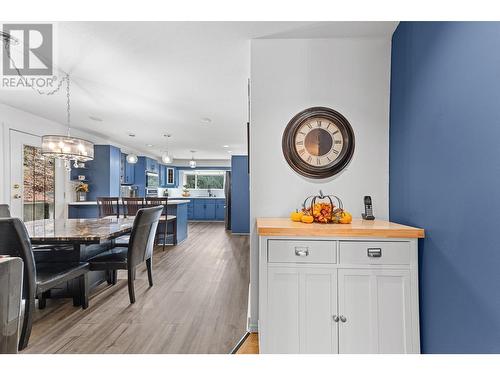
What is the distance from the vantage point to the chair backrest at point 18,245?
1770mm

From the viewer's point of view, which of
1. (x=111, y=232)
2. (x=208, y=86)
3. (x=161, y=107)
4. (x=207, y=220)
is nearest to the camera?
(x=111, y=232)

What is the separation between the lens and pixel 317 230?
1536 millimetres

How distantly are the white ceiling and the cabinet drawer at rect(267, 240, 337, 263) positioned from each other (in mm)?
1606

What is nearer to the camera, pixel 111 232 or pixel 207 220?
pixel 111 232

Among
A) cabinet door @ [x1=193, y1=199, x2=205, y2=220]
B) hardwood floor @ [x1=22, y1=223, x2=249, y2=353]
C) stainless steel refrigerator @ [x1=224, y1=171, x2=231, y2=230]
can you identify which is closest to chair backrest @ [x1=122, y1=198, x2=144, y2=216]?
hardwood floor @ [x1=22, y1=223, x2=249, y2=353]

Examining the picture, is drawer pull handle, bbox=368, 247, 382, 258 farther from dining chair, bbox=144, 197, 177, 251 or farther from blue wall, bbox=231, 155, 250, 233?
blue wall, bbox=231, 155, 250, 233

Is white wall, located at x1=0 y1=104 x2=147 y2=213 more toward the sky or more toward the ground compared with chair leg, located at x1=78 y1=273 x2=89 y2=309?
more toward the sky

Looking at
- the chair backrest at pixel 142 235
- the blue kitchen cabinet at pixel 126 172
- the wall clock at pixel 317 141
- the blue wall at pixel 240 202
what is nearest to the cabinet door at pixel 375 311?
the wall clock at pixel 317 141

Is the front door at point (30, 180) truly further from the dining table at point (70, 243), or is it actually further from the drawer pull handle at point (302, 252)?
the drawer pull handle at point (302, 252)

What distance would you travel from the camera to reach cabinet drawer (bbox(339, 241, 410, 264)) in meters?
1.52

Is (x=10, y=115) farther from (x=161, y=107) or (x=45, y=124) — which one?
(x=161, y=107)

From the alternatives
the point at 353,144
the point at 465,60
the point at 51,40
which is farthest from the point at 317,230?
the point at 51,40

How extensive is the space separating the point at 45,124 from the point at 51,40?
3.17 meters

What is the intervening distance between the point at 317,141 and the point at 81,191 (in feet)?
18.4
